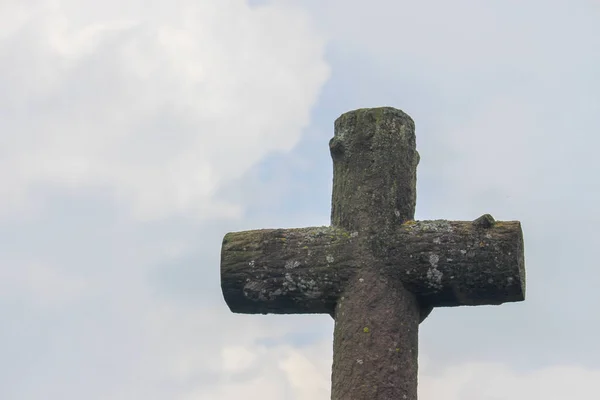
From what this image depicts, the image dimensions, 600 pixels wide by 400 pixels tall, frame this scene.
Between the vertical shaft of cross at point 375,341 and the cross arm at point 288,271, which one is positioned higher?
the cross arm at point 288,271

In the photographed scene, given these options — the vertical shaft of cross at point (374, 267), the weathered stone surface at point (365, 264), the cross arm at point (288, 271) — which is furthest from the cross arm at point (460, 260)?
the cross arm at point (288, 271)

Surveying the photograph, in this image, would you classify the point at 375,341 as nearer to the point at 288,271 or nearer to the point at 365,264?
the point at 365,264

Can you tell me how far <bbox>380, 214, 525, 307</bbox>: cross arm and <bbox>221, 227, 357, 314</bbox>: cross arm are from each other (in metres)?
0.31

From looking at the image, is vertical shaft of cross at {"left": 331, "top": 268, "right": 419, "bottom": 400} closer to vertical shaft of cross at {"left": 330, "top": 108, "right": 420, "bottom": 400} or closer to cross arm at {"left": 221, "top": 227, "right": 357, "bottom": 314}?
vertical shaft of cross at {"left": 330, "top": 108, "right": 420, "bottom": 400}

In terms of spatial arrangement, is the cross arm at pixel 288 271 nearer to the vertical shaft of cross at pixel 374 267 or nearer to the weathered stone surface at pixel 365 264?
the weathered stone surface at pixel 365 264

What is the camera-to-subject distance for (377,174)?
6602mm

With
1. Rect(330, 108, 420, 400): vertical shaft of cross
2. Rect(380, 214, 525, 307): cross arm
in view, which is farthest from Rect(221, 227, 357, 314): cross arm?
Rect(380, 214, 525, 307): cross arm

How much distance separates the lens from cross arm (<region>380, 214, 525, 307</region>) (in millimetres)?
6168

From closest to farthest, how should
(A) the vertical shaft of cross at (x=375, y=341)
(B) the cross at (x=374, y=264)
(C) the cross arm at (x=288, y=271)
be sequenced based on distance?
1. (A) the vertical shaft of cross at (x=375, y=341)
2. (B) the cross at (x=374, y=264)
3. (C) the cross arm at (x=288, y=271)

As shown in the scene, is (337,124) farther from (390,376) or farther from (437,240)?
(390,376)

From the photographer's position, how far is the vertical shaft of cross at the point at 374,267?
6.05m

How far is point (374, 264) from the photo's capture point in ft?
21.0

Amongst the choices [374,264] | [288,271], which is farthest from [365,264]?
[288,271]

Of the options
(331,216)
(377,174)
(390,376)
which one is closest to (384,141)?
(377,174)
